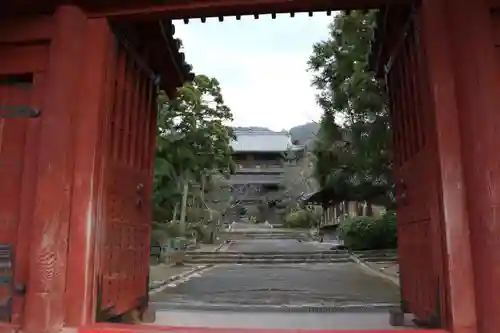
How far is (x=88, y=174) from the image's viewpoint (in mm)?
3922

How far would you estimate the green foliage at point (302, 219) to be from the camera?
36281mm

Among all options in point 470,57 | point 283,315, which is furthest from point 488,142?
point 283,315

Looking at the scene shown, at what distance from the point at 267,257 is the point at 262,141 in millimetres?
35763

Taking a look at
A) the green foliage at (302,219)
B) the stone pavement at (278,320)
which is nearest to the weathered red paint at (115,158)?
the stone pavement at (278,320)

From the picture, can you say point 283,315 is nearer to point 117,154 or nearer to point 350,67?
point 117,154

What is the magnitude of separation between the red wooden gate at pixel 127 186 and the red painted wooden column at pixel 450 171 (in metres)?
2.86

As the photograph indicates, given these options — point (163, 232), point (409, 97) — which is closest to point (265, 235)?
point (163, 232)

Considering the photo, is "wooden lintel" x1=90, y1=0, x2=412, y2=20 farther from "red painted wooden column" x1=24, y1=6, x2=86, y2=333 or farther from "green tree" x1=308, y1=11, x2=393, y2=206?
"green tree" x1=308, y1=11, x2=393, y2=206

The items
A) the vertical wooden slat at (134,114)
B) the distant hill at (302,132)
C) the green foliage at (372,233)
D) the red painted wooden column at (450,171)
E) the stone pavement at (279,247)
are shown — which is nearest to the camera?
the red painted wooden column at (450,171)

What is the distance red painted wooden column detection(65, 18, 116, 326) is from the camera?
3766 mm

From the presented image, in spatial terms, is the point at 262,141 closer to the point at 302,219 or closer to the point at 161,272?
the point at 302,219

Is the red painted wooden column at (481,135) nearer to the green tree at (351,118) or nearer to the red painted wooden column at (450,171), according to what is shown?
the red painted wooden column at (450,171)

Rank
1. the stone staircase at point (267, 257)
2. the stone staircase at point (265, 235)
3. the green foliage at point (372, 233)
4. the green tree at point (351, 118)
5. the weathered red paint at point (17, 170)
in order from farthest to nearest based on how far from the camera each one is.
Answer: the stone staircase at point (265, 235) → the green foliage at point (372, 233) → the stone staircase at point (267, 257) → the green tree at point (351, 118) → the weathered red paint at point (17, 170)

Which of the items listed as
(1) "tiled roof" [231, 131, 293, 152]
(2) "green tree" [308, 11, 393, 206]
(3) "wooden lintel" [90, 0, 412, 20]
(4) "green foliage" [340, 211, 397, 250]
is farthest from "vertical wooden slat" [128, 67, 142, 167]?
(1) "tiled roof" [231, 131, 293, 152]
